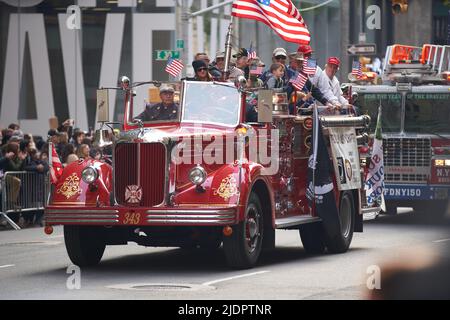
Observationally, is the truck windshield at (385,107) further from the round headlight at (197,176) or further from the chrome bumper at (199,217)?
the chrome bumper at (199,217)

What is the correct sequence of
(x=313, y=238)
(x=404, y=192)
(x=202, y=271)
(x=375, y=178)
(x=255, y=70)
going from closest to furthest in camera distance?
(x=202, y=271)
(x=255, y=70)
(x=313, y=238)
(x=375, y=178)
(x=404, y=192)

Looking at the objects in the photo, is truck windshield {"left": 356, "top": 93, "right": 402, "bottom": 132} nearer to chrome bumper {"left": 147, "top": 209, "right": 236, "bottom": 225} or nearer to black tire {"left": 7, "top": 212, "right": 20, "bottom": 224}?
black tire {"left": 7, "top": 212, "right": 20, "bottom": 224}

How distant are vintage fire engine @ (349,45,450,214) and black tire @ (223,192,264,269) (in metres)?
8.75

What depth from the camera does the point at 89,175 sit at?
15461 millimetres

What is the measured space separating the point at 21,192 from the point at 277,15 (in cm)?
760

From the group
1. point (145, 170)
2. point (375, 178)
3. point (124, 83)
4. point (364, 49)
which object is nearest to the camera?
point (145, 170)

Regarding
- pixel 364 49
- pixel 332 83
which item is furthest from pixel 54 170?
pixel 364 49

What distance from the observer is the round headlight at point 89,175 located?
15.4 m

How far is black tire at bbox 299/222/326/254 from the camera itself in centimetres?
1789

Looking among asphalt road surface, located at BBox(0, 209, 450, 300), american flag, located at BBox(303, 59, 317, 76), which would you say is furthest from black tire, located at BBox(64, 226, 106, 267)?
american flag, located at BBox(303, 59, 317, 76)

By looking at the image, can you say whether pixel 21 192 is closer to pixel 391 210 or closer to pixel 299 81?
pixel 391 210

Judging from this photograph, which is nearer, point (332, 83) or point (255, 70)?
point (255, 70)

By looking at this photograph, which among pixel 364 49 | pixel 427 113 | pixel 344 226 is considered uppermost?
pixel 364 49

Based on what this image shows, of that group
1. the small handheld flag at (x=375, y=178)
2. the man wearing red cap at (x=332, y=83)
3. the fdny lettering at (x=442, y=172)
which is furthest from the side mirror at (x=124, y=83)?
the fdny lettering at (x=442, y=172)
